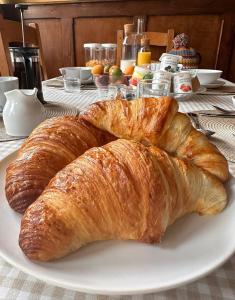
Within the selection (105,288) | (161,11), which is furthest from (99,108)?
(161,11)

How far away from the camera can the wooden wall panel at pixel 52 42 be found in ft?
9.80

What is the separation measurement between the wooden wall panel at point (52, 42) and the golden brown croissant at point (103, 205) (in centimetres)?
304

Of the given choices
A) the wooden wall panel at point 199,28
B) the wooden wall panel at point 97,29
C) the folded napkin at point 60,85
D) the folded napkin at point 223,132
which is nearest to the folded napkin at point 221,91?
the folded napkin at point 223,132

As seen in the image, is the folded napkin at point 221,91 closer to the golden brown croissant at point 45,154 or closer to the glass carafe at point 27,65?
the glass carafe at point 27,65

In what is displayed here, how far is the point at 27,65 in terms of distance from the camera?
3.43ft

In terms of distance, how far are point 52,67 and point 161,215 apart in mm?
3223

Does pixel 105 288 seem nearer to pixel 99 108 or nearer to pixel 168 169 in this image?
pixel 168 169

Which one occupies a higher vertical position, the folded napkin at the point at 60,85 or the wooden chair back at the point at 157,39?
the wooden chair back at the point at 157,39

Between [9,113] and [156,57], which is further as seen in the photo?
[156,57]

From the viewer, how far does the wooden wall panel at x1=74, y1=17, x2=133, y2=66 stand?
2.77 meters

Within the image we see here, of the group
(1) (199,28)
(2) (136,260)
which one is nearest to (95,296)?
(2) (136,260)

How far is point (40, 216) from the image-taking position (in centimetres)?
30

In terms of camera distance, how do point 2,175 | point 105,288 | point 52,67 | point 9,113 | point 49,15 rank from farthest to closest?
point 52,67 < point 49,15 < point 9,113 < point 2,175 < point 105,288

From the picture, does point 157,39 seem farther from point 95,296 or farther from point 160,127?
point 95,296
